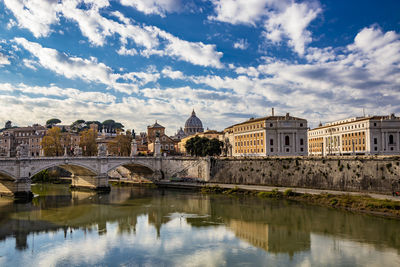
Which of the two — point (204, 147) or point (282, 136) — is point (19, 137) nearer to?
point (204, 147)

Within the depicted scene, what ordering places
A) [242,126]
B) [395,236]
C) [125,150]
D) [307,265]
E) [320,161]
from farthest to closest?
[125,150]
[242,126]
[320,161]
[395,236]
[307,265]

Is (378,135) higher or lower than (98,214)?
higher

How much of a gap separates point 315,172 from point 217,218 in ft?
46.3

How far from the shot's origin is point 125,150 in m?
65.6

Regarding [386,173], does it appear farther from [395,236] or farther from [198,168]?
[198,168]

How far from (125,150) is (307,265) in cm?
5401

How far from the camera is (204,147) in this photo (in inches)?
2039

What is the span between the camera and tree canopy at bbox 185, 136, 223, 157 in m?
51.0

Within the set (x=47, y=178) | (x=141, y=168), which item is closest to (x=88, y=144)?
(x=47, y=178)

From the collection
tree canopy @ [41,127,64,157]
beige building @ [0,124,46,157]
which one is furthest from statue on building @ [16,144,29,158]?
beige building @ [0,124,46,157]

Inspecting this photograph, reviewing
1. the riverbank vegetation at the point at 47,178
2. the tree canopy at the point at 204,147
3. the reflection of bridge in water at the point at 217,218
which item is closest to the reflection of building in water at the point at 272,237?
the reflection of bridge in water at the point at 217,218

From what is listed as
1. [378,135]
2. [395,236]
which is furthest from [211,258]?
[378,135]

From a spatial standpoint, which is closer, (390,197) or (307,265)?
(307,265)

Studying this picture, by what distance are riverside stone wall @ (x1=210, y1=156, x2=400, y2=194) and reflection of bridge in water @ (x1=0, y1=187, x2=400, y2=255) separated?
6.21 m
